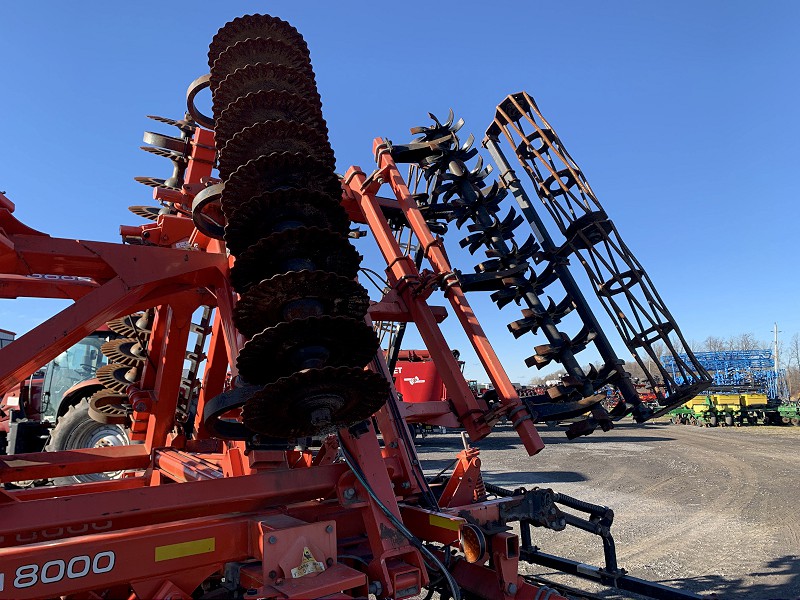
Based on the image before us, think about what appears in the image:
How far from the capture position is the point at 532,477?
12.1 m

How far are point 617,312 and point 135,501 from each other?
360 cm

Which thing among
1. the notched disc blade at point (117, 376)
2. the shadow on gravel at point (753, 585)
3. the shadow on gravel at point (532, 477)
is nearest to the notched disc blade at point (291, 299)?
the notched disc blade at point (117, 376)

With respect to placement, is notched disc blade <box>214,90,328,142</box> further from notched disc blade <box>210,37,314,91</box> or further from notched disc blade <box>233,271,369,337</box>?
notched disc blade <box>233,271,369,337</box>

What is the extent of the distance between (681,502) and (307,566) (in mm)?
8767

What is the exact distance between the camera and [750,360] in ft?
138

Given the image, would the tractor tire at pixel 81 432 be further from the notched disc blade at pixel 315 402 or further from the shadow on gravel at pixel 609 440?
the shadow on gravel at pixel 609 440

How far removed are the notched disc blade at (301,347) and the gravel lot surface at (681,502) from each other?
10.3 feet

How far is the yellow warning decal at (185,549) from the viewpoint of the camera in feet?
8.61

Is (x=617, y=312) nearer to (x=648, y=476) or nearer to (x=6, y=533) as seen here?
(x=6, y=533)

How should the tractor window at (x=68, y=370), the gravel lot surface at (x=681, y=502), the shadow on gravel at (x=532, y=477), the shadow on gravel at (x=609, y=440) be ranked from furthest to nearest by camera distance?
the shadow on gravel at (x=609, y=440) → the shadow on gravel at (x=532, y=477) → the tractor window at (x=68, y=370) → the gravel lot surface at (x=681, y=502)

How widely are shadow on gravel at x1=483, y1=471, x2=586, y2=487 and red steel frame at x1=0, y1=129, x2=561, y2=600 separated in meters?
7.72

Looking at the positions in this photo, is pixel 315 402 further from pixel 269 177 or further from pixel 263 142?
pixel 263 142

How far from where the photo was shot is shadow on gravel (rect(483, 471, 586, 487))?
11.6 m

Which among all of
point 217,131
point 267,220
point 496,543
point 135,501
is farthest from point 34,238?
point 496,543
